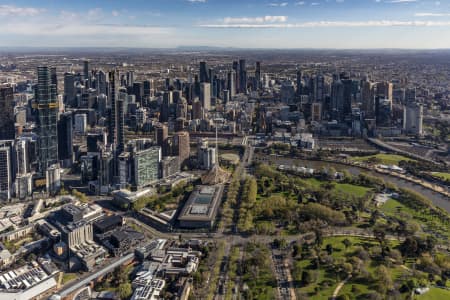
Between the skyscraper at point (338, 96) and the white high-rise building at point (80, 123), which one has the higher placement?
the skyscraper at point (338, 96)

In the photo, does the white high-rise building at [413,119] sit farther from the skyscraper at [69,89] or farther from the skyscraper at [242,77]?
the skyscraper at [69,89]

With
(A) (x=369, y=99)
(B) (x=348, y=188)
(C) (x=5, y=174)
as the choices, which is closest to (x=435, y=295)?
(B) (x=348, y=188)

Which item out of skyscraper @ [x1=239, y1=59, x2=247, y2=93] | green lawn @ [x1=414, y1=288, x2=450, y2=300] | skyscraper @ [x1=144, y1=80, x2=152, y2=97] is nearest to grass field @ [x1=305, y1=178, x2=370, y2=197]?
green lawn @ [x1=414, y1=288, x2=450, y2=300]

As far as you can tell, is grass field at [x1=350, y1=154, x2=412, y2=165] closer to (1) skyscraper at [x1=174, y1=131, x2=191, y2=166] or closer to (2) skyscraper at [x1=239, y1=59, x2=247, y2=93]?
(1) skyscraper at [x1=174, y1=131, x2=191, y2=166]

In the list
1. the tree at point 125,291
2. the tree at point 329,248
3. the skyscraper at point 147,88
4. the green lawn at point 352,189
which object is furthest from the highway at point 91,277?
the skyscraper at point 147,88

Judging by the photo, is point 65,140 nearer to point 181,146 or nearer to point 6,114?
point 6,114

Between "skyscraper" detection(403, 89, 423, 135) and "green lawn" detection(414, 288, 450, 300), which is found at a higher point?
"skyscraper" detection(403, 89, 423, 135)
